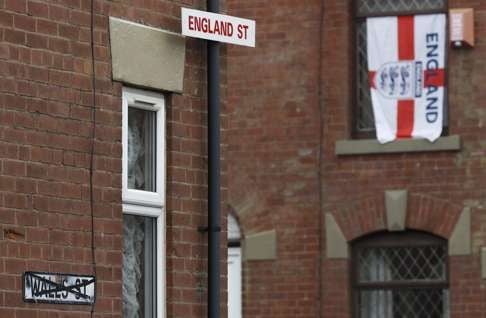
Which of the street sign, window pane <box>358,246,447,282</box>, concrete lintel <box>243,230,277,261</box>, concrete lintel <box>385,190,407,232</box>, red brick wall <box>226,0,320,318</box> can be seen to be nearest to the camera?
the street sign

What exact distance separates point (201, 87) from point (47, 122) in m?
1.61

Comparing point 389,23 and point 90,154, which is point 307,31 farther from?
point 90,154

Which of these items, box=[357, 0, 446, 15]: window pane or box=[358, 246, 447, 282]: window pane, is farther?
box=[357, 0, 446, 15]: window pane

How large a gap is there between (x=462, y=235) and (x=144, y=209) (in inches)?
348

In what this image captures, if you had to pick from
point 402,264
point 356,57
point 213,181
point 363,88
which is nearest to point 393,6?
point 356,57

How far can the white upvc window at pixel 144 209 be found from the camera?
36.3 ft

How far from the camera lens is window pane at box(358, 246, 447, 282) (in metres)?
19.8

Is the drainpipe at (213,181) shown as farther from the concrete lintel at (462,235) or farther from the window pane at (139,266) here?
the concrete lintel at (462,235)

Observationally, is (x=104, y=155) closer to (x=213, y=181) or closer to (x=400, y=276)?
(x=213, y=181)

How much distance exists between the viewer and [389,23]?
2005cm

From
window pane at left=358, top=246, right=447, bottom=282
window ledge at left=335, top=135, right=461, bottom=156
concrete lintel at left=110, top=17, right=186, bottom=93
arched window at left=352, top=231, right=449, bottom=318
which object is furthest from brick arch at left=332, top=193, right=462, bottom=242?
concrete lintel at left=110, top=17, right=186, bottom=93

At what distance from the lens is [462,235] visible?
1942 cm

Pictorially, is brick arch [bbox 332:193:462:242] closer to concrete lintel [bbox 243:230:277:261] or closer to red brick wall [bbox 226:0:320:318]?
red brick wall [bbox 226:0:320:318]

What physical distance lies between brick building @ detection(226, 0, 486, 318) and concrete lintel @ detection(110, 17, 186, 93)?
338 inches
